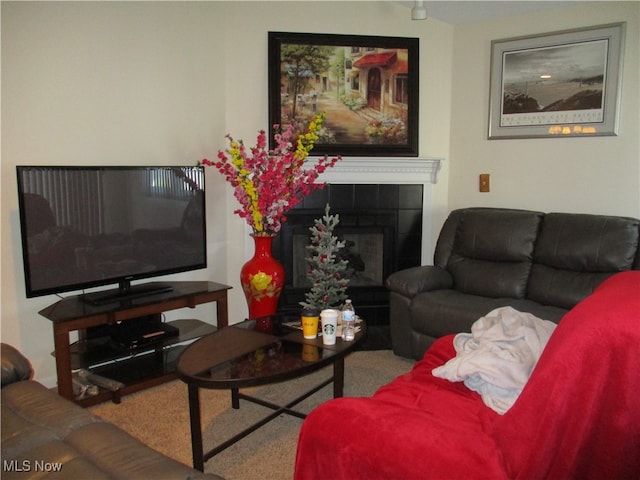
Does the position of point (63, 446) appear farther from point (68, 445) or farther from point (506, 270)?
point (506, 270)

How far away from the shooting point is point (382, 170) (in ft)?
13.2

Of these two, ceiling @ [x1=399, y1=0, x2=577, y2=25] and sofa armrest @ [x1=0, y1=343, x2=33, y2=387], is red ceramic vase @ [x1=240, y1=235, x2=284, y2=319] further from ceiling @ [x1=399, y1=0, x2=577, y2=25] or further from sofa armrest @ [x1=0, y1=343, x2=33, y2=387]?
ceiling @ [x1=399, y1=0, x2=577, y2=25]

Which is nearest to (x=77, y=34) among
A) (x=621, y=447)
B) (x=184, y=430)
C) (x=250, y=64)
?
(x=250, y=64)

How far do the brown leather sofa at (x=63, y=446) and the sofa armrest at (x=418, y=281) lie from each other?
2084 mm

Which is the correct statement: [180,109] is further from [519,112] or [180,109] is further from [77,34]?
[519,112]

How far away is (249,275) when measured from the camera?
3.32 meters

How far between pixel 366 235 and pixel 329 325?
1.90 meters

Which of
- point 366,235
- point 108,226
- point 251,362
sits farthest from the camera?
point 366,235

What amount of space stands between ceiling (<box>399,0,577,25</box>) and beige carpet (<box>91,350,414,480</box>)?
2540 mm

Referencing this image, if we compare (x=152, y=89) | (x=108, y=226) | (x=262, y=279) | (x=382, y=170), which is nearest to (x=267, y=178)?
(x=262, y=279)

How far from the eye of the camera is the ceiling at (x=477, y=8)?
3604 millimetres

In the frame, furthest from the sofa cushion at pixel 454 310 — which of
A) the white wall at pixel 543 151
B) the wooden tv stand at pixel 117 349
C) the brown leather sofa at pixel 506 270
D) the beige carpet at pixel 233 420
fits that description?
the wooden tv stand at pixel 117 349

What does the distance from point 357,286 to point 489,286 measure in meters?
1.14

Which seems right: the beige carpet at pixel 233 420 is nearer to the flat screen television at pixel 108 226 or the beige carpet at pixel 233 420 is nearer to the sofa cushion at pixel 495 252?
the flat screen television at pixel 108 226
